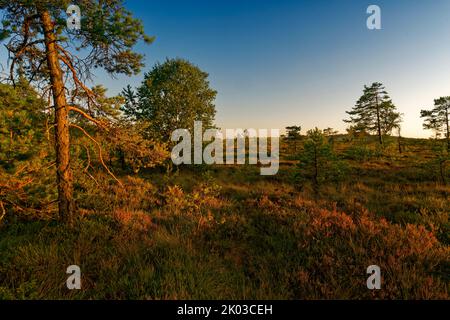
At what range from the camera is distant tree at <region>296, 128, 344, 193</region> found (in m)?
10.9

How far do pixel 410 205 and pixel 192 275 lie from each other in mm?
8680

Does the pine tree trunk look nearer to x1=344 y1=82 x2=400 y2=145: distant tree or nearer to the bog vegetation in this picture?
the bog vegetation

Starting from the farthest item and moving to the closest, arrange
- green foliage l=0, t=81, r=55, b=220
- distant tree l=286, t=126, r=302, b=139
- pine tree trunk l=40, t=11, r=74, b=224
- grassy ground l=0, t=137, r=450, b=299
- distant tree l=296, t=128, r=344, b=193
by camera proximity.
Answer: distant tree l=286, t=126, r=302, b=139, distant tree l=296, t=128, r=344, b=193, green foliage l=0, t=81, r=55, b=220, pine tree trunk l=40, t=11, r=74, b=224, grassy ground l=0, t=137, r=450, b=299

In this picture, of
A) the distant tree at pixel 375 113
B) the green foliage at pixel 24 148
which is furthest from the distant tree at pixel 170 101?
the distant tree at pixel 375 113

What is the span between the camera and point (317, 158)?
37.3ft

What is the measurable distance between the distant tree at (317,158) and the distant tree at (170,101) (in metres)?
9.98

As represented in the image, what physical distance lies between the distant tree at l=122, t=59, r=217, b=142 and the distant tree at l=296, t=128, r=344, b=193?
9.98 metres

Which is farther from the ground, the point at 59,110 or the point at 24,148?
the point at 59,110

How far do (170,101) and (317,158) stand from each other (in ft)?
41.6

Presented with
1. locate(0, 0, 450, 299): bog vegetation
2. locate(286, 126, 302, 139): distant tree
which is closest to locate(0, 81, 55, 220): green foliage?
locate(0, 0, 450, 299): bog vegetation

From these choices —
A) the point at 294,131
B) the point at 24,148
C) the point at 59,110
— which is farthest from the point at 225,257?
the point at 294,131

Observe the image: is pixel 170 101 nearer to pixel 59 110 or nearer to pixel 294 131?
pixel 59 110

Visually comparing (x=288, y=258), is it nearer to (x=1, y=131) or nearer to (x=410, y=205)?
(x=410, y=205)
